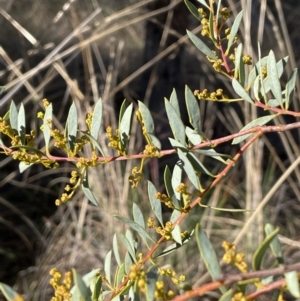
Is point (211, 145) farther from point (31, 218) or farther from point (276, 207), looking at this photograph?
point (31, 218)

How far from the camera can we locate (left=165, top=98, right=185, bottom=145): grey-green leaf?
319 millimetres

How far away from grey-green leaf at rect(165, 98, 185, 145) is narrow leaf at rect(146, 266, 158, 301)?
114mm

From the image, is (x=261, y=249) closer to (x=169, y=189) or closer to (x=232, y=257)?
(x=232, y=257)

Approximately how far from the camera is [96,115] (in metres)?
0.35

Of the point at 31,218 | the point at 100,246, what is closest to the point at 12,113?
the point at 100,246

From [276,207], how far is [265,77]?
123cm

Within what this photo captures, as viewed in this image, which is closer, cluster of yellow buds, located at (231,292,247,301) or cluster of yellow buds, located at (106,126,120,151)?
cluster of yellow buds, located at (231,292,247,301)

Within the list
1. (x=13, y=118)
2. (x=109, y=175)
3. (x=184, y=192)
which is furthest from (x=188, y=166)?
(x=109, y=175)

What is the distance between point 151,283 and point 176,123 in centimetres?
12

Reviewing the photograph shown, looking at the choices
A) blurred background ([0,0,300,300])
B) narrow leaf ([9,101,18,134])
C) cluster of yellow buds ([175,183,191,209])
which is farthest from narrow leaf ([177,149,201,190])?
blurred background ([0,0,300,300])

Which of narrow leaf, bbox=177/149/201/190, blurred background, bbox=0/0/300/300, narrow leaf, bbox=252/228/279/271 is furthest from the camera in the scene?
blurred background, bbox=0/0/300/300

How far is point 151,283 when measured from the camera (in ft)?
0.76

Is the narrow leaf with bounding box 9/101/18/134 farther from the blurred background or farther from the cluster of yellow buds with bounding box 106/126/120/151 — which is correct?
the blurred background

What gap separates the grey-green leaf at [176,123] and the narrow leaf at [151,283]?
0.11m
